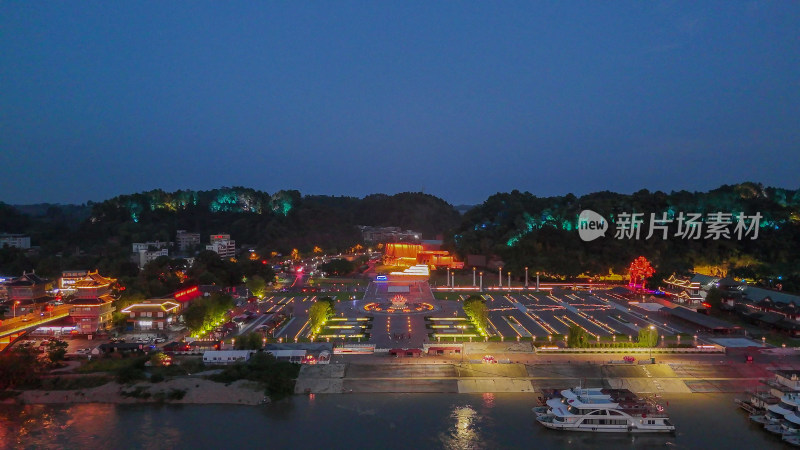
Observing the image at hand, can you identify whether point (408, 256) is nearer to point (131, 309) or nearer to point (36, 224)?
point (131, 309)

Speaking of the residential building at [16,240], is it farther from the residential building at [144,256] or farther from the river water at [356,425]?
the river water at [356,425]

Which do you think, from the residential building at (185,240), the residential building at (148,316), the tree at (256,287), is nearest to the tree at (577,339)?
the residential building at (148,316)

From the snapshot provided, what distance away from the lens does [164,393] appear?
14.9 m

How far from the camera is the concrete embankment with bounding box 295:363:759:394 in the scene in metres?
15.2

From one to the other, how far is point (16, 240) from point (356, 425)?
39.2 meters

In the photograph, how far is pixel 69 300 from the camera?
23.9 m

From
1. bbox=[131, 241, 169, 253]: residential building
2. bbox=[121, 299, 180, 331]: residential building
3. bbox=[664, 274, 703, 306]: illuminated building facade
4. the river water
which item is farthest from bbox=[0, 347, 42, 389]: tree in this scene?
bbox=[664, 274, 703, 306]: illuminated building facade

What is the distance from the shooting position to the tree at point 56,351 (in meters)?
16.5

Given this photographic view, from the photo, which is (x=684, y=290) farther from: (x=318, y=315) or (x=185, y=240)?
(x=185, y=240)

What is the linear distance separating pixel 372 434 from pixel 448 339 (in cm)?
741

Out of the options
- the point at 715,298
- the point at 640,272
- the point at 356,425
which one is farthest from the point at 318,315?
the point at 640,272

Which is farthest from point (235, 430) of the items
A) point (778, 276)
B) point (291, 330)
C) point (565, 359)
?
point (778, 276)

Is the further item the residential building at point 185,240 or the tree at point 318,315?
the residential building at point 185,240

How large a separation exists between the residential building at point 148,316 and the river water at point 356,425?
21.5 ft
